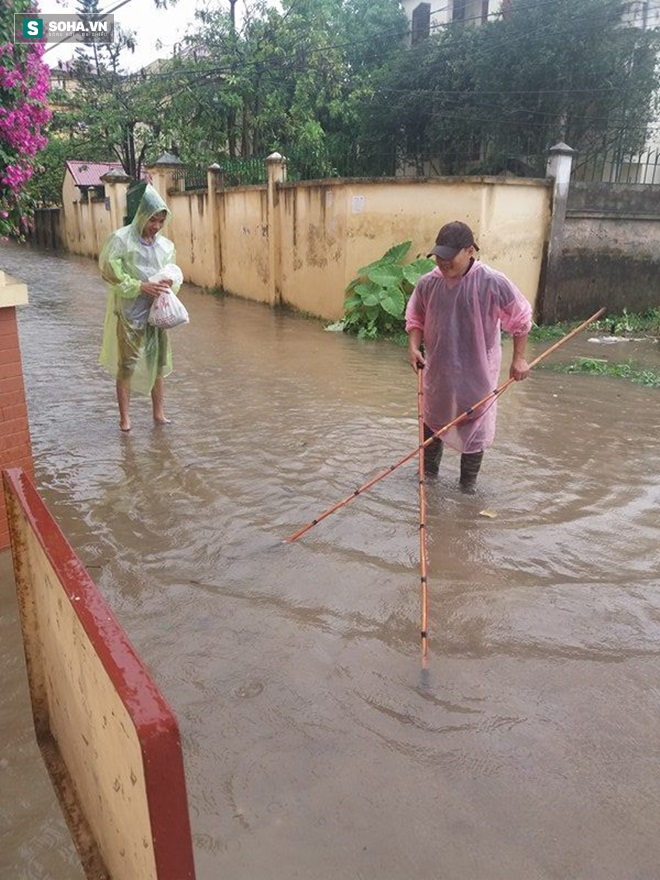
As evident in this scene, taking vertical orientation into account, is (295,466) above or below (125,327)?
below

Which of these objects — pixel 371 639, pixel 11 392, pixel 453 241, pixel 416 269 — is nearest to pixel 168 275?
pixel 11 392

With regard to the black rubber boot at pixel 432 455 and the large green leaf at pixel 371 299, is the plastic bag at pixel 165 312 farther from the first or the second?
the large green leaf at pixel 371 299

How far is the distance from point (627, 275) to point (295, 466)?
8.92 meters

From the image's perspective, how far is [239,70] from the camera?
637 inches

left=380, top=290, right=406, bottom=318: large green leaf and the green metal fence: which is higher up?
the green metal fence

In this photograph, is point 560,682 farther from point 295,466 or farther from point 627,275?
point 627,275

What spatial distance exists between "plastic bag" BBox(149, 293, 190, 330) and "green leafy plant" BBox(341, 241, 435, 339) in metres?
5.22

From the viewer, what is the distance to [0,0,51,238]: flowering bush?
10.6 ft

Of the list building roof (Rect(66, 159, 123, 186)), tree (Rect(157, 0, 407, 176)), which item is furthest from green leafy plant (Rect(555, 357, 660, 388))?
building roof (Rect(66, 159, 123, 186))

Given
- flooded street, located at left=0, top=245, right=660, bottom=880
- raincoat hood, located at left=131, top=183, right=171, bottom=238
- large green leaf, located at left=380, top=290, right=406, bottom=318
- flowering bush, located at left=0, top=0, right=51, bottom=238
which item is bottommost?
flooded street, located at left=0, top=245, right=660, bottom=880

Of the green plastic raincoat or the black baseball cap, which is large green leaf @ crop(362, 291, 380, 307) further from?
the black baseball cap

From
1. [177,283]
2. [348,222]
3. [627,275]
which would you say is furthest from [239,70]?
[177,283]

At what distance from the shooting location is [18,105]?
132 inches

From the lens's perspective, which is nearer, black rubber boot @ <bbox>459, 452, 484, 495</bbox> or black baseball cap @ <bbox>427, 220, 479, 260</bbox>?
black baseball cap @ <bbox>427, 220, 479, 260</bbox>
